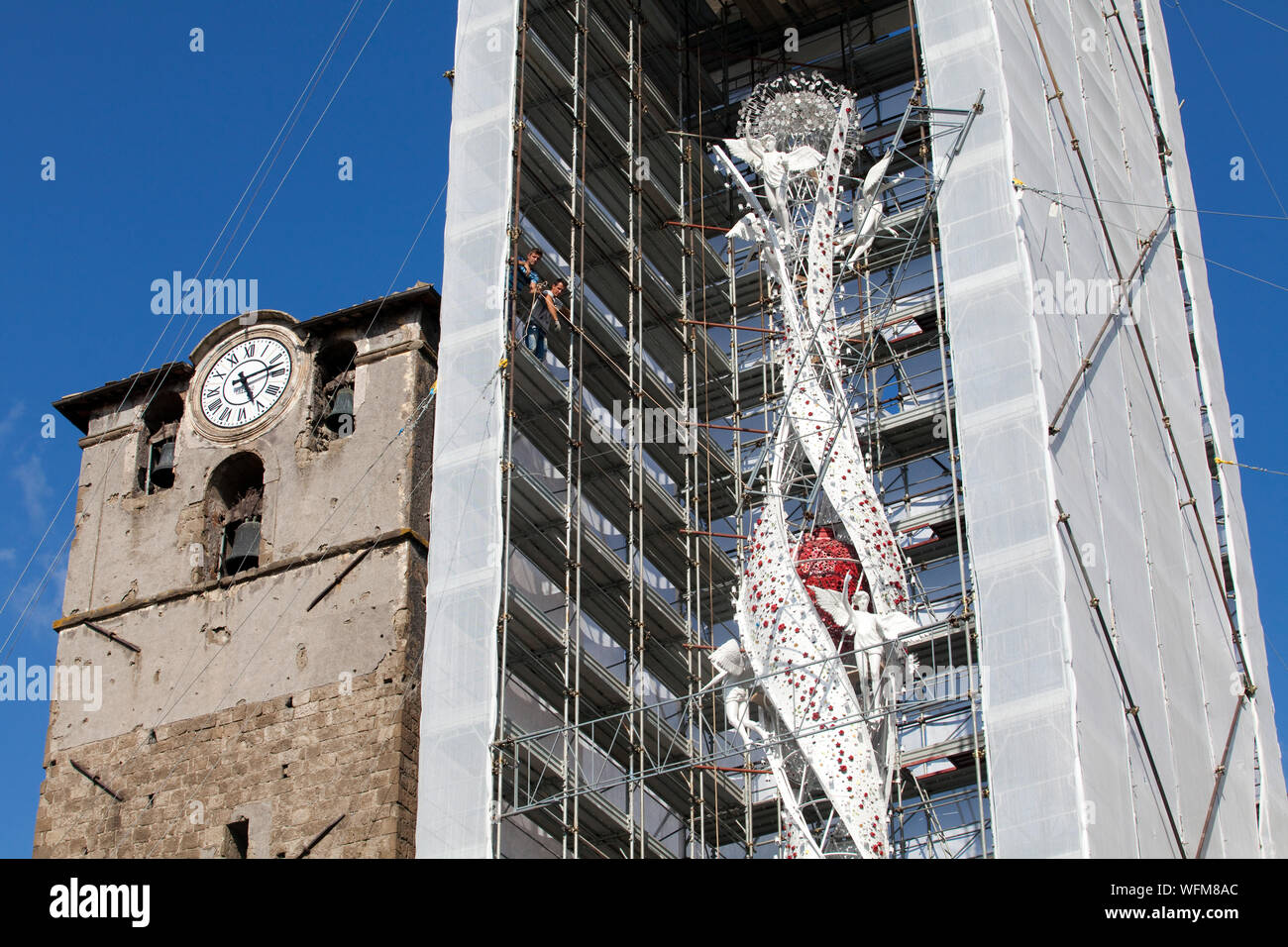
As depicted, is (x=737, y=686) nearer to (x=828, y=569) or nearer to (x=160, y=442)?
(x=828, y=569)

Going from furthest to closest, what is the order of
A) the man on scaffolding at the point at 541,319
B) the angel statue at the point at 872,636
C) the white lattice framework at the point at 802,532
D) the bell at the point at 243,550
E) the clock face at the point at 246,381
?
the clock face at the point at 246,381
the bell at the point at 243,550
the man on scaffolding at the point at 541,319
the angel statue at the point at 872,636
the white lattice framework at the point at 802,532

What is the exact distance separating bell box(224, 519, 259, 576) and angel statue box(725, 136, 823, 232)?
876cm

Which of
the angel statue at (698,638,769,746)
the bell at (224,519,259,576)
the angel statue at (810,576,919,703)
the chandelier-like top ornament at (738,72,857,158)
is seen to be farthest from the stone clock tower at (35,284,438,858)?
the angel statue at (810,576,919,703)

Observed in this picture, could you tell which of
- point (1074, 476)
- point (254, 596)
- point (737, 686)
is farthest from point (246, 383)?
point (1074, 476)

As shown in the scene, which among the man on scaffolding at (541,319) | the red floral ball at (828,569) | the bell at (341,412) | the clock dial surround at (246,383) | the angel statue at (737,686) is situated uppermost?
the clock dial surround at (246,383)

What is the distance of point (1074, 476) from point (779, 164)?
6552 mm

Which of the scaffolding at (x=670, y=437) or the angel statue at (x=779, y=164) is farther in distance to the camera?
the angel statue at (x=779, y=164)

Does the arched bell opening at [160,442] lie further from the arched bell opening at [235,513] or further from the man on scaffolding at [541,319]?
the man on scaffolding at [541,319]

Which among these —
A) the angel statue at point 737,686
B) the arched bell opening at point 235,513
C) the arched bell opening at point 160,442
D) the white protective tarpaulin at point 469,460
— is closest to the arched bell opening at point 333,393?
the arched bell opening at point 235,513

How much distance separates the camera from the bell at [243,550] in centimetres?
3023

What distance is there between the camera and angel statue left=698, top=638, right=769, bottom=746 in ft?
77.2

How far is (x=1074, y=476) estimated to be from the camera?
22.6m

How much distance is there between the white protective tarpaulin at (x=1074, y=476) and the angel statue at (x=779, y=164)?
2.11 metres
